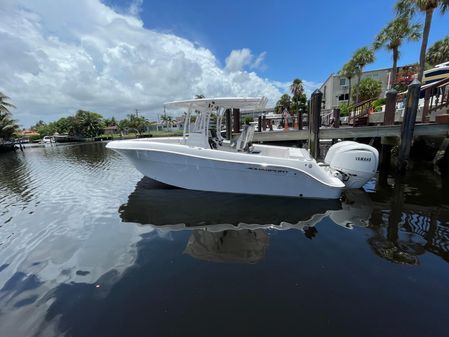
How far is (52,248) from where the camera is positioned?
468 centimetres

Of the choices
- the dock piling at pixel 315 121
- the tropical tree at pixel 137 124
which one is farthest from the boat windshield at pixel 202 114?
the tropical tree at pixel 137 124

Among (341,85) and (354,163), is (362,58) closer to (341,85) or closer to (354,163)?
(341,85)

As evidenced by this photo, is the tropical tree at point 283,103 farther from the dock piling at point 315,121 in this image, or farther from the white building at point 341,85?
the dock piling at point 315,121

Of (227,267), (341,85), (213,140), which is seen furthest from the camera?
(341,85)

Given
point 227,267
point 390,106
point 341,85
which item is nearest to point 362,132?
point 390,106

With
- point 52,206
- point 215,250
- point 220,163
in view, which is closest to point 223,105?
point 220,163

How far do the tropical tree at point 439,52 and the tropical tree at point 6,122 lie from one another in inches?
2205

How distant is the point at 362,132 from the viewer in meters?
10.5

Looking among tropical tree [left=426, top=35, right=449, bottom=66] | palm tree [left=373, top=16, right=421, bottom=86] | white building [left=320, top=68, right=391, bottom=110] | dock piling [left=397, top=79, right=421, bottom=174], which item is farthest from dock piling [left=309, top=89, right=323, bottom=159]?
white building [left=320, top=68, right=391, bottom=110]

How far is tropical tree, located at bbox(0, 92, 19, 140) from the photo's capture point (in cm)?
3297

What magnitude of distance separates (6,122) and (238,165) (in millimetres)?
41378

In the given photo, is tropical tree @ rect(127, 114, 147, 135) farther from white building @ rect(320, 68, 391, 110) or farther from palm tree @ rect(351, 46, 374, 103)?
palm tree @ rect(351, 46, 374, 103)

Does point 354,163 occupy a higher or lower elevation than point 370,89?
lower

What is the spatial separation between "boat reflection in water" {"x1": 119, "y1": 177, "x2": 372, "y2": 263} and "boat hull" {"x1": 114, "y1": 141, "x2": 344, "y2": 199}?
0.25 m
